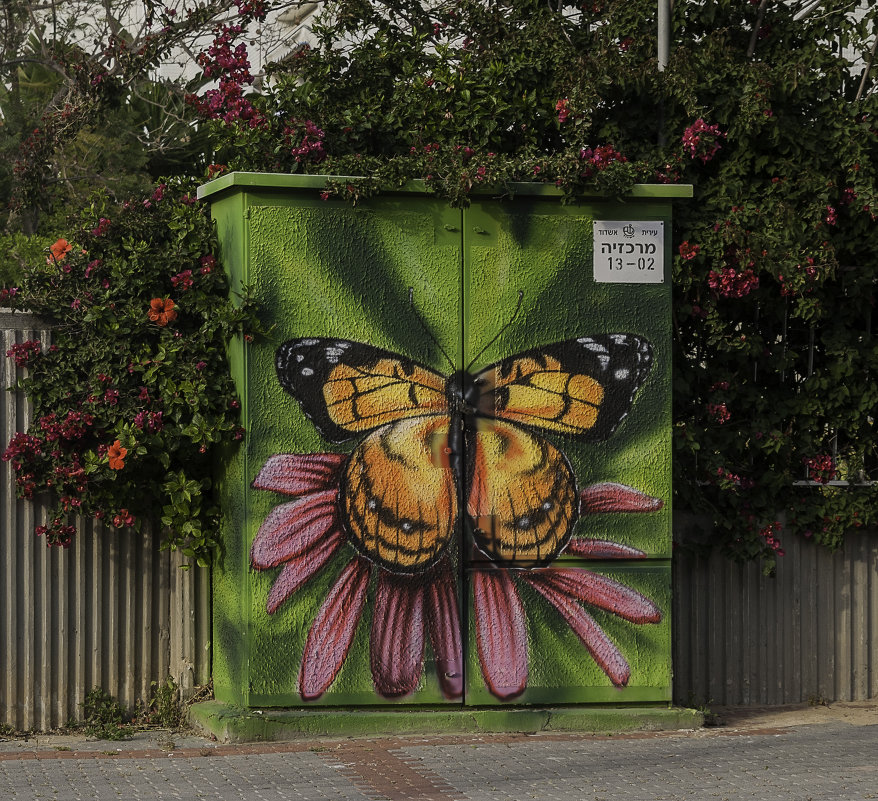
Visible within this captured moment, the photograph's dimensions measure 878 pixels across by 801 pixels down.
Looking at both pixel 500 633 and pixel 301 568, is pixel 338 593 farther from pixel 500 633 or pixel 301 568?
pixel 500 633

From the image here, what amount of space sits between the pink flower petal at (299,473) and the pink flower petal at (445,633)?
721mm

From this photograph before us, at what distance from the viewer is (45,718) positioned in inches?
259

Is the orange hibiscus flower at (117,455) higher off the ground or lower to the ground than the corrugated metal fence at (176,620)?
higher

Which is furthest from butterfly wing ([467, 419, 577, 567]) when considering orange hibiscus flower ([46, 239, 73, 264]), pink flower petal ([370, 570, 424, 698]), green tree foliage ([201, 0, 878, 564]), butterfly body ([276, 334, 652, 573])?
orange hibiscus flower ([46, 239, 73, 264])

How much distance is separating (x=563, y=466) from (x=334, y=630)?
1428 millimetres

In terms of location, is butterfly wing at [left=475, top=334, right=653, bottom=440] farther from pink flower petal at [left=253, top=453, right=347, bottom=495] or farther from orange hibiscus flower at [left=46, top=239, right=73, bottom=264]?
orange hibiscus flower at [left=46, top=239, right=73, bottom=264]

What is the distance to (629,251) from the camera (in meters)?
6.77

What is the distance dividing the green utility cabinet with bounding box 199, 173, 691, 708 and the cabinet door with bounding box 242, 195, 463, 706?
0.01m

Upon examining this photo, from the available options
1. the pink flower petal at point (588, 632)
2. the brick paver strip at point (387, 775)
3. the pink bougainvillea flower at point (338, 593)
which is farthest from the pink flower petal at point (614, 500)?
the brick paver strip at point (387, 775)

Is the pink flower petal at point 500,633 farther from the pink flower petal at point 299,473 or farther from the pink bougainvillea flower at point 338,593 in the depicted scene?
the pink flower petal at point 299,473

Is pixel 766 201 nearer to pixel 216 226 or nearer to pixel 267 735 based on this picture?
pixel 216 226

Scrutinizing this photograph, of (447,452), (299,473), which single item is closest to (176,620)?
(299,473)

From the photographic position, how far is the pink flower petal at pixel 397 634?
648 cm

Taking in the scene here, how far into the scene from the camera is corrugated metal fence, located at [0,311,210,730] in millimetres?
6516
